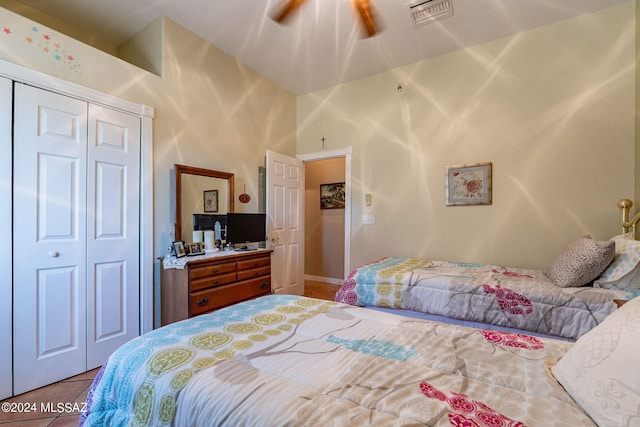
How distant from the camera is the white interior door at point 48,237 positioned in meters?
1.87

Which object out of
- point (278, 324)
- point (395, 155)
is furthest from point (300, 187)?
point (278, 324)

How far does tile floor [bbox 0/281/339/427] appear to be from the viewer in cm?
162

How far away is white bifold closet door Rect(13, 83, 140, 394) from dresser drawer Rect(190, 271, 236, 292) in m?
0.57

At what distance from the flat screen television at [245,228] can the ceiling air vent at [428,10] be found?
2559mm

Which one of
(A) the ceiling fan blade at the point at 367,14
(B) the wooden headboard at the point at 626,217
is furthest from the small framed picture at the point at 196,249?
(B) the wooden headboard at the point at 626,217

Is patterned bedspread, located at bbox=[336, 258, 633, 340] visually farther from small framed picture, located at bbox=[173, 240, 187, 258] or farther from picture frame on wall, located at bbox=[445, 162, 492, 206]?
small framed picture, located at bbox=[173, 240, 187, 258]

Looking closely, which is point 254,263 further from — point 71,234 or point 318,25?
point 318,25

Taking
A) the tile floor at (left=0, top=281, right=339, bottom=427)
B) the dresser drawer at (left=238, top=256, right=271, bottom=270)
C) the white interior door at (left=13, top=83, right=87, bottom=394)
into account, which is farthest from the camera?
the dresser drawer at (left=238, top=256, right=271, bottom=270)

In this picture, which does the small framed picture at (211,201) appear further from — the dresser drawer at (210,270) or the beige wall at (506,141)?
the beige wall at (506,141)

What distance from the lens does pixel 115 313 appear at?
2.32 metres

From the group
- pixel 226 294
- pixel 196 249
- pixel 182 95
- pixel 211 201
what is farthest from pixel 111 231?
pixel 182 95

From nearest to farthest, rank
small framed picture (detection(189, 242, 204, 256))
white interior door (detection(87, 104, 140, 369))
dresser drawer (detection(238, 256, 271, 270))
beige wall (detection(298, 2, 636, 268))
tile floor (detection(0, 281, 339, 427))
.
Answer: tile floor (detection(0, 281, 339, 427))
white interior door (detection(87, 104, 140, 369))
beige wall (detection(298, 2, 636, 268))
small framed picture (detection(189, 242, 204, 256))
dresser drawer (detection(238, 256, 271, 270))

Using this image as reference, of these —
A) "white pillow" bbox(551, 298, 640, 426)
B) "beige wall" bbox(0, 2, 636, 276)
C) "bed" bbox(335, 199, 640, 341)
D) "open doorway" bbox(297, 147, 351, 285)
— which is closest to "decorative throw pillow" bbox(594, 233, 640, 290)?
"bed" bbox(335, 199, 640, 341)

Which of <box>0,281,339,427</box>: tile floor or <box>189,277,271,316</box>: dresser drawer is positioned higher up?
<box>189,277,271,316</box>: dresser drawer
